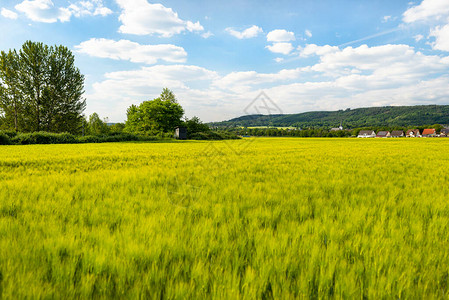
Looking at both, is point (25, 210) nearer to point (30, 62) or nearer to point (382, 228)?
point (382, 228)

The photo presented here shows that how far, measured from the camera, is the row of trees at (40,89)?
3706 centimetres

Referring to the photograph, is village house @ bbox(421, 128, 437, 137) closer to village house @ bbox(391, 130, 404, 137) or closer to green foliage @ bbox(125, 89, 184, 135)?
village house @ bbox(391, 130, 404, 137)

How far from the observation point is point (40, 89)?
3912 centimetres

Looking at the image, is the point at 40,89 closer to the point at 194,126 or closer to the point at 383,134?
the point at 194,126

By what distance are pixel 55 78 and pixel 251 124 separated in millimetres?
50053

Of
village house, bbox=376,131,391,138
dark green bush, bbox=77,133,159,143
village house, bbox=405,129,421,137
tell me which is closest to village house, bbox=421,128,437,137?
village house, bbox=405,129,421,137

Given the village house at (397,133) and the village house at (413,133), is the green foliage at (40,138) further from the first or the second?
the village house at (413,133)

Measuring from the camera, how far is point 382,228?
2.32 metres

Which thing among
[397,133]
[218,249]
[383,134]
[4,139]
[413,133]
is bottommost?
[413,133]

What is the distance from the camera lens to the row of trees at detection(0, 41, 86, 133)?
37.1m

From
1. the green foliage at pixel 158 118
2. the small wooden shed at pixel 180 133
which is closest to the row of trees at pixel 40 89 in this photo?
the green foliage at pixel 158 118

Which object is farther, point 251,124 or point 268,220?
point 251,124

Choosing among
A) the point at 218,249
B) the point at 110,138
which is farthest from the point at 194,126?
the point at 218,249

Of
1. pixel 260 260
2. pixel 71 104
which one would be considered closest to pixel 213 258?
pixel 260 260
